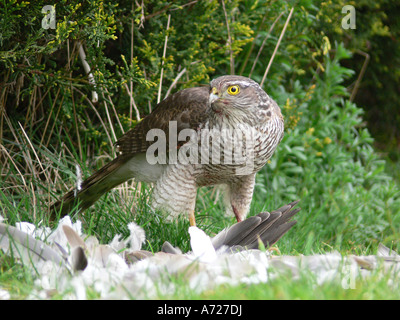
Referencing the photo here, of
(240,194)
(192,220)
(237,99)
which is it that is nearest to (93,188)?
(192,220)

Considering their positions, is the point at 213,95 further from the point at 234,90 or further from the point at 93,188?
the point at 93,188

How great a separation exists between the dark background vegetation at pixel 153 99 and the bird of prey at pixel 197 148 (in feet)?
0.59

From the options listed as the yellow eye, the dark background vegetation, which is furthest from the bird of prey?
the dark background vegetation

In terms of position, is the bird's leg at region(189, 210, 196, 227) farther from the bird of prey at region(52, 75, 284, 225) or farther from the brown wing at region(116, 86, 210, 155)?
the brown wing at region(116, 86, 210, 155)

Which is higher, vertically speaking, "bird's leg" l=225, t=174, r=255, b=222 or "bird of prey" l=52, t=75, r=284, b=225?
"bird of prey" l=52, t=75, r=284, b=225

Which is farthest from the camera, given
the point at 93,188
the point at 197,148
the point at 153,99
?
the point at 153,99

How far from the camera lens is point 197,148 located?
3.63m

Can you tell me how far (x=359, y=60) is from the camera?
7.29m

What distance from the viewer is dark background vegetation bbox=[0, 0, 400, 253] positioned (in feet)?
11.6

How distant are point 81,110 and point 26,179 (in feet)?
2.15

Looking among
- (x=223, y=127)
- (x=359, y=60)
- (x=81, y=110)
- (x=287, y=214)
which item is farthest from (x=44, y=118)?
(x=359, y=60)

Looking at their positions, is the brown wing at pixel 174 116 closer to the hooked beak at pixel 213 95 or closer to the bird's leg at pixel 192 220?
the hooked beak at pixel 213 95

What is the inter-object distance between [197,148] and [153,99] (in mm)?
1275

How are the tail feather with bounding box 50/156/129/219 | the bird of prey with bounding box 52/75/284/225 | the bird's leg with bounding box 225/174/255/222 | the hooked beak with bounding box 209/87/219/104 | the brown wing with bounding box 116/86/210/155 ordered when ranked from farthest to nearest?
1. the bird's leg with bounding box 225/174/255/222
2. the tail feather with bounding box 50/156/129/219
3. the brown wing with bounding box 116/86/210/155
4. the bird of prey with bounding box 52/75/284/225
5. the hooked beak with bounding box 209/87/219/104
